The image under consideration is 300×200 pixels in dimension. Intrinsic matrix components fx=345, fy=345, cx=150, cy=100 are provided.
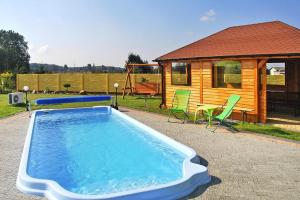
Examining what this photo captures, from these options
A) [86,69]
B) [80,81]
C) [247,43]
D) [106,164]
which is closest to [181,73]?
[247,43]

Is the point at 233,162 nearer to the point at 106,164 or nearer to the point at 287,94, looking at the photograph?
the point at 106,164

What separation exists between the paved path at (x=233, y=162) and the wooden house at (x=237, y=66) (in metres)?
2.40

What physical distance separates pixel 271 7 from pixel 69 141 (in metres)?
12.9

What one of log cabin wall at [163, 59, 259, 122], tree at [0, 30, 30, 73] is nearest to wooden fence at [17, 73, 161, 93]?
log cabin wall at [163, 59, 259, 122]

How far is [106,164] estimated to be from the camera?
8.70 m

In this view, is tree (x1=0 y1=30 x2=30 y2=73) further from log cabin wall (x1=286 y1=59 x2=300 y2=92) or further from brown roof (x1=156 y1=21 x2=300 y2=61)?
log cabin wall (x1=286 y1=59 x2=300 y2=92)

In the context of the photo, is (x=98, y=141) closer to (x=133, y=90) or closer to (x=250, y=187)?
(x=250, y=187)

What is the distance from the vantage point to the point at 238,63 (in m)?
13.5

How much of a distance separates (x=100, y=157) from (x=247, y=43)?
833 cm

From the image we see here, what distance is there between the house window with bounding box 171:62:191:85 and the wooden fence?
1022 centimetres

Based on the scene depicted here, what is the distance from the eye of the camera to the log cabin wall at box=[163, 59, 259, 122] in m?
12.9

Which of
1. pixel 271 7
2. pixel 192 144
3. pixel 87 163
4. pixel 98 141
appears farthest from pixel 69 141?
pixel 271 7

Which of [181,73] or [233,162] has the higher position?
[181,73]

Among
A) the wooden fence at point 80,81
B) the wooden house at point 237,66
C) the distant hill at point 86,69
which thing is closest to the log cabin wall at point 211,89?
the wooden house at point 237,66
